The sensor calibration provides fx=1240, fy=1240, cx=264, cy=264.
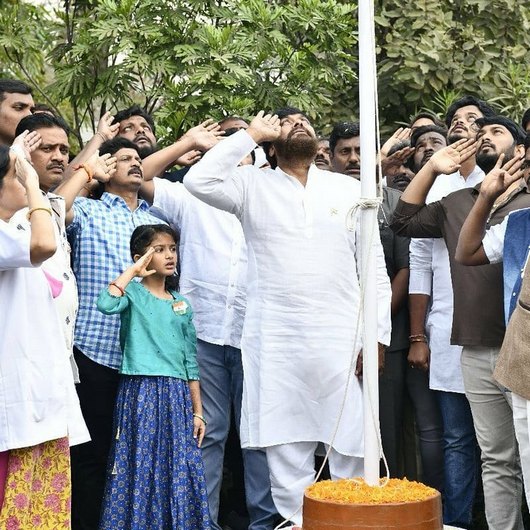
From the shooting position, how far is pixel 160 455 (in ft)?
20.9

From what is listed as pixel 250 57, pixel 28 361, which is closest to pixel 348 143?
pixel 250 57

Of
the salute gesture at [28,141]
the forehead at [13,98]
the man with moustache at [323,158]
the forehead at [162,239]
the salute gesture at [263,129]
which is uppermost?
the forehead at [13,98]

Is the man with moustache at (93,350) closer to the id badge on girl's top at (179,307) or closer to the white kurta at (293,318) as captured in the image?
the id badge on girl's top at (179,307)

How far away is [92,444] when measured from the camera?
260 inches

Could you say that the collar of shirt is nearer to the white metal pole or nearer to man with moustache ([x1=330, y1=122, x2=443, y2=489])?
man with moustache ([x1=330, y1=122, x2=443, y2=489])

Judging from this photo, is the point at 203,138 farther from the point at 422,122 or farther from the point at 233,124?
the point at 422,122

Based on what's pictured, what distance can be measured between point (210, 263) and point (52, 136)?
1184 millimetres

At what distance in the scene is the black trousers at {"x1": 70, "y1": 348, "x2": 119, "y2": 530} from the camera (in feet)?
21.5

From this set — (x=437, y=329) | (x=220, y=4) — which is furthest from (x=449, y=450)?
(x=220, y=4)

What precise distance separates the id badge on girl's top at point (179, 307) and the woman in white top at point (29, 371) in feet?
4.02

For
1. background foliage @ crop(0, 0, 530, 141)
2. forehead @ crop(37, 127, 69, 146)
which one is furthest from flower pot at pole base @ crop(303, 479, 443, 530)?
background foliage @ crop(0, 0, 530, 141)

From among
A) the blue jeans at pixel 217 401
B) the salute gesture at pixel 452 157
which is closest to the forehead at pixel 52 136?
the blue jeans at pixel 217 401

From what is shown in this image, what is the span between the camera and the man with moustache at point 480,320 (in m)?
6.09

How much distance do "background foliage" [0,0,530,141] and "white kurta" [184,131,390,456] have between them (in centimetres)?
Answer: 222
